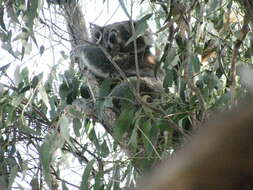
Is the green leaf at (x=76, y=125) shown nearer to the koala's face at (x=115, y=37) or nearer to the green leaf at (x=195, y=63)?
the green leaf at (x=195, y=63)

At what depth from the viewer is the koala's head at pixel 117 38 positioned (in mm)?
4410

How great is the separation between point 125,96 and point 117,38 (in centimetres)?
188

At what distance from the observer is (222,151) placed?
13.6 inches

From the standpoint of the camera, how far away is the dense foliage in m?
2.22

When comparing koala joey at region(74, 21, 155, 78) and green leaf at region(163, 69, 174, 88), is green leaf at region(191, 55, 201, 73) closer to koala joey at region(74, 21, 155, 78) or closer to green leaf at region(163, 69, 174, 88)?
green leaf at region(163, 69, 174, 88)

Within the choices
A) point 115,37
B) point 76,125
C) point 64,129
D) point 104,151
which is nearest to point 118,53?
point 115,37

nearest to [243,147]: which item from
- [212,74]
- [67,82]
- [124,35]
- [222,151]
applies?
[222,151]

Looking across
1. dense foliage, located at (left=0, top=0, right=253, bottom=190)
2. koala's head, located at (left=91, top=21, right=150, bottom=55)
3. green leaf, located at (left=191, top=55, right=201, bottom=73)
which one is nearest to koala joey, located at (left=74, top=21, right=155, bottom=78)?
koala's head, located at (left=91, top=21, right=150, bottom=55)

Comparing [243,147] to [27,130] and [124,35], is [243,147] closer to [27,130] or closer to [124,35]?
[27,130]

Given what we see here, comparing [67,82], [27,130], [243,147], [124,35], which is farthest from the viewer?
[124,35]

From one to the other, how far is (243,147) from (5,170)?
259 centimetres

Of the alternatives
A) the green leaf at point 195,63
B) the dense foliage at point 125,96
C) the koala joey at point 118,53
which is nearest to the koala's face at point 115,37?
the koala joey at point 118,53

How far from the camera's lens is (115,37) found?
4.45 metres

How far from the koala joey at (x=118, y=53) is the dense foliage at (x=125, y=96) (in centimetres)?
107
